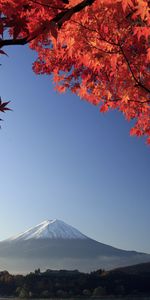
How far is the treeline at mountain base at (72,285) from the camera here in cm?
2967

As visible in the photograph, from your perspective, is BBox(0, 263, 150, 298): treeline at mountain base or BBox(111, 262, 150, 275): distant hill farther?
BBox(111, 262, 150, 275): distant hill

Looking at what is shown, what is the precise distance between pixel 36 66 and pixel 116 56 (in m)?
5.93

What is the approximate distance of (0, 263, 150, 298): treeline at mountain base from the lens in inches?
1168

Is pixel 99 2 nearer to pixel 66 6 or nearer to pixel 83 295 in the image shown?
pixel 66 6

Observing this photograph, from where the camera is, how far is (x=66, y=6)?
5.79 metres

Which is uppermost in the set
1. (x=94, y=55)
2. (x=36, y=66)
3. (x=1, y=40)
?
(x=36, y=66)

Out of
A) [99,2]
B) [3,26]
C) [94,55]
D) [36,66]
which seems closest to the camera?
[3,26]

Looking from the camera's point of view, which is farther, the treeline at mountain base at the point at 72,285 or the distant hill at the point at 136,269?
the distant hill at the point at 136,269

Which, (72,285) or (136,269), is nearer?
(72,285)

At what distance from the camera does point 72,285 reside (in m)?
30.2

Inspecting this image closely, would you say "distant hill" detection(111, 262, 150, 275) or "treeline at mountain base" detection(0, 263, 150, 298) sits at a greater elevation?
"distant hill" detection(111, 262, 150, 275)

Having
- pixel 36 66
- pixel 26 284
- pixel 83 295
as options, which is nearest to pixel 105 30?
pixel 36 66

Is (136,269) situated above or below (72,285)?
above

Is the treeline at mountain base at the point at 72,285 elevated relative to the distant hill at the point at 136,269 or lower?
lower
